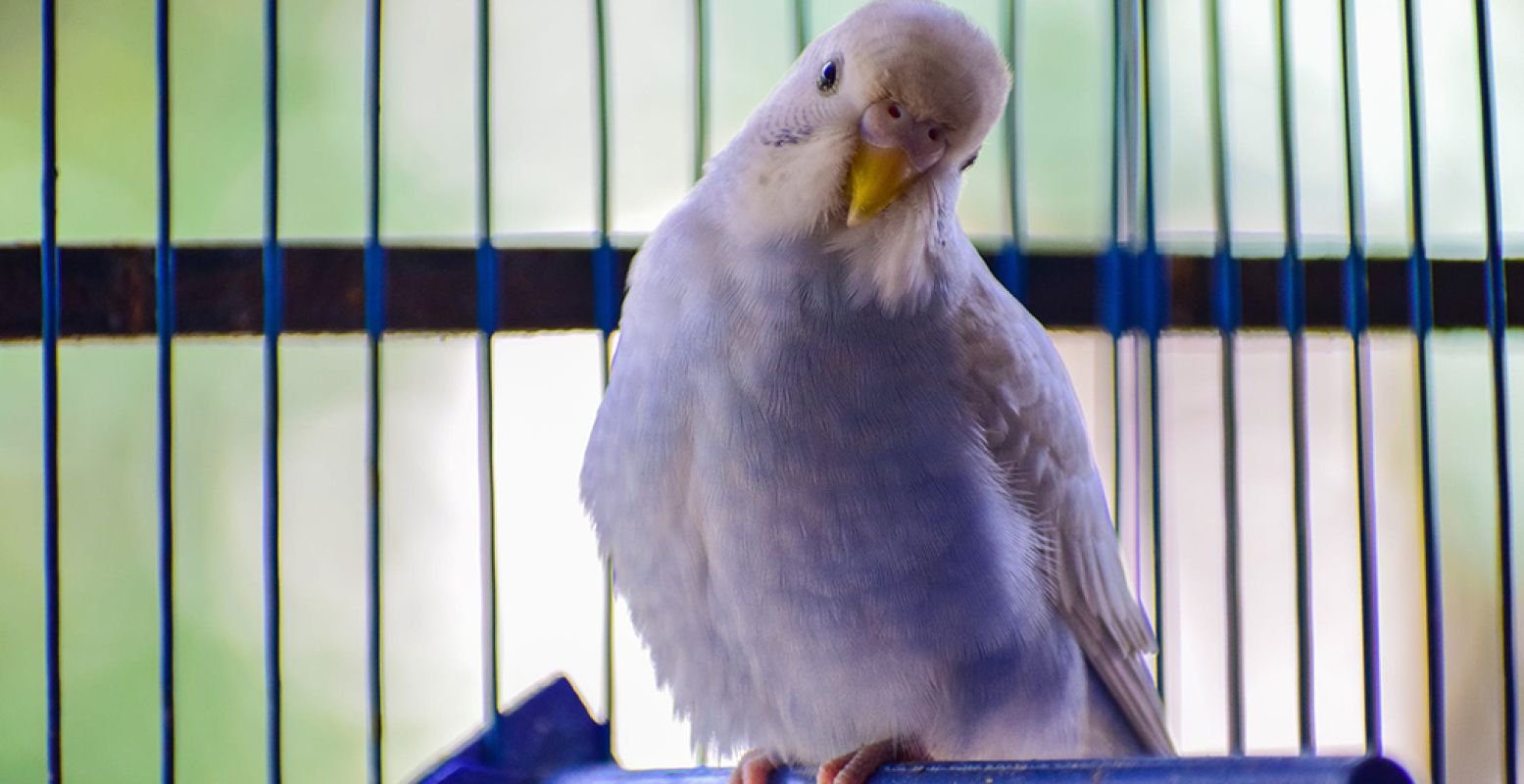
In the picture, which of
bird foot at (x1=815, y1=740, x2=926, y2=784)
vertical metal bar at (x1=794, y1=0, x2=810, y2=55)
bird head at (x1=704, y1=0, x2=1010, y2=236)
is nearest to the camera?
bird head at (x1=704, y1=0, x2=1010, y2=236)

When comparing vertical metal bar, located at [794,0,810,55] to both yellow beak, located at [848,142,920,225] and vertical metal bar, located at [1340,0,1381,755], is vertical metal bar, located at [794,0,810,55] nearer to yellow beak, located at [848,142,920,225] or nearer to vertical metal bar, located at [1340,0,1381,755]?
yellow beak, located at [848,142,920,225]

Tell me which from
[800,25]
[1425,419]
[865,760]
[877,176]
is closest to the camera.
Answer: [877,176]

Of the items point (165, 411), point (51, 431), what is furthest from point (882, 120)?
point (51, 431)

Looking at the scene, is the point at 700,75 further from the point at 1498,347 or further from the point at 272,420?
the point at 1498,347

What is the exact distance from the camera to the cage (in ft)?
4.99

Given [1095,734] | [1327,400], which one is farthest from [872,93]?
[1327,400]

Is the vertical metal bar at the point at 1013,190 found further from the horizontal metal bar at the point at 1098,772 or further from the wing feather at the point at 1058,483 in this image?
the horizontal metal bar at the point at 1098,772

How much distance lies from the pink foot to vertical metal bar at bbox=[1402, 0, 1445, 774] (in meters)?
0.73

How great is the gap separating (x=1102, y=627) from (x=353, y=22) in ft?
6.21

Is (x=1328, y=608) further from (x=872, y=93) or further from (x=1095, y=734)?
(x=872, y=93)

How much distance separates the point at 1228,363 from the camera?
5.02 feet

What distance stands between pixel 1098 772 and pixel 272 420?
2.94ft

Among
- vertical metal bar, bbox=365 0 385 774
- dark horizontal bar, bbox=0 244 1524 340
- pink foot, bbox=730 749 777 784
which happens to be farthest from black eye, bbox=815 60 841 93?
pink foot, bbox=730 749 777 784

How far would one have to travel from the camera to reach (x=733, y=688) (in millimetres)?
1499
